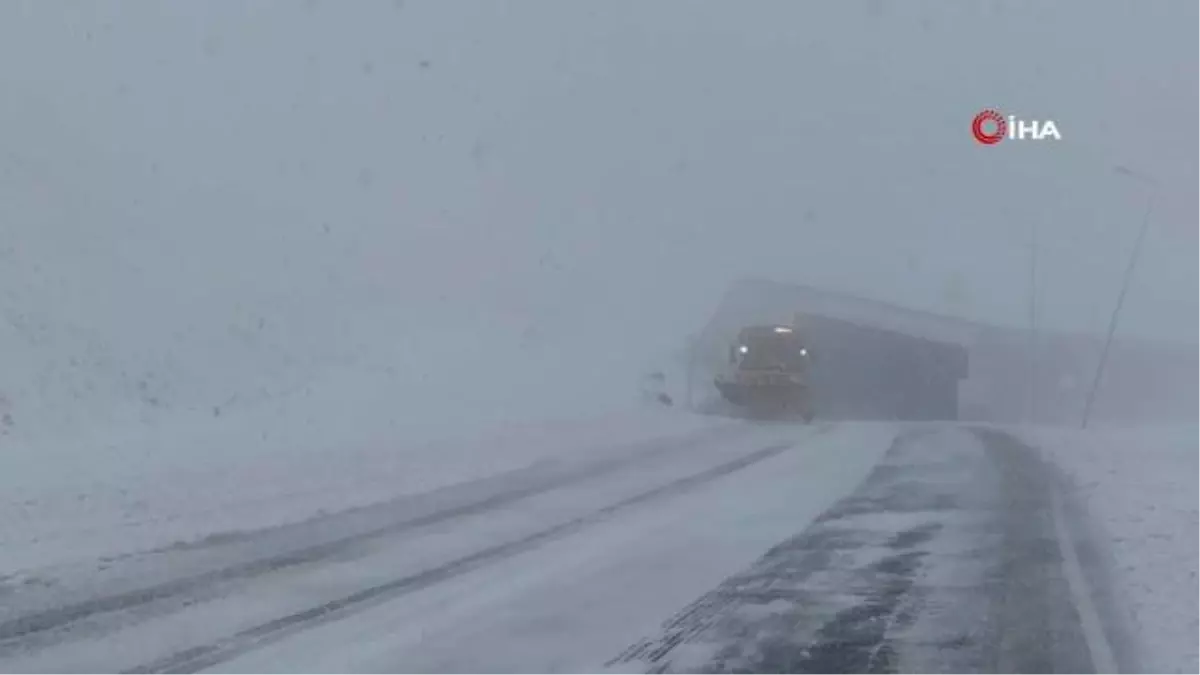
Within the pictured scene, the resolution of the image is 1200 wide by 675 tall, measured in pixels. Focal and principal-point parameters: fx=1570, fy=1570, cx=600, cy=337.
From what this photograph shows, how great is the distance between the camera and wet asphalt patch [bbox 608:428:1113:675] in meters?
9.27

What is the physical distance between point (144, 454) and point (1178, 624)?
15.2m

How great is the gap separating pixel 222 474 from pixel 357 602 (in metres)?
9.39

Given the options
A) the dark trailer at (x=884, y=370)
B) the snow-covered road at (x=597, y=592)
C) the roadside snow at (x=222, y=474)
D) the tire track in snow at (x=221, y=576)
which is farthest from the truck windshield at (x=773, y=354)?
the snow-covered road at (x=597, y=592)

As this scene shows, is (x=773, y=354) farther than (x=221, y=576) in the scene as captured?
Yes

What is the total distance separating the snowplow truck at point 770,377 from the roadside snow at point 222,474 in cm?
1109

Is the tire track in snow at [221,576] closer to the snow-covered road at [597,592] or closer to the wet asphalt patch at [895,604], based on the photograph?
the snow-covered road at [597,592]

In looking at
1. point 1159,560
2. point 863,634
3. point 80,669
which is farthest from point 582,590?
point 1159,560

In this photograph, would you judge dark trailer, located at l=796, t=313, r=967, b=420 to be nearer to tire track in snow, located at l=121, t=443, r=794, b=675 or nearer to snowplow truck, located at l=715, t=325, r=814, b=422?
snowplow truck, located at l=715, t=325, r=814, b=422

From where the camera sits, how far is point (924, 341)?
2355 inches

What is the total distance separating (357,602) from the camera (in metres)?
11.0

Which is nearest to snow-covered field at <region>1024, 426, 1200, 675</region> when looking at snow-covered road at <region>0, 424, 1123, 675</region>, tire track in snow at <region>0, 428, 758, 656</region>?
snow-covered road at <region>0, 424, 1123, 675</region>

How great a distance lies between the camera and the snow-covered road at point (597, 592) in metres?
9.32

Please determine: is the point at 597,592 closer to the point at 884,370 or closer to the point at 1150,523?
the point at 1150,523

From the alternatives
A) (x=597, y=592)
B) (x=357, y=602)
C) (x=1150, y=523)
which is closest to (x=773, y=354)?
(x=1150, y=523)
